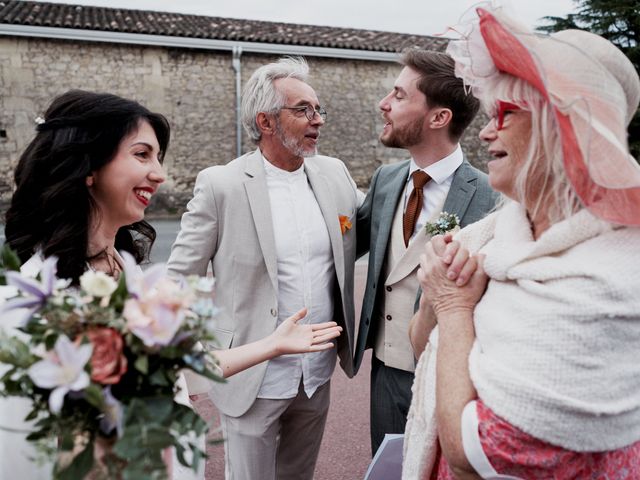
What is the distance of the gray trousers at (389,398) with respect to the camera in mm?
2764

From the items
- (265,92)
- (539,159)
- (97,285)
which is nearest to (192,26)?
(265,92)

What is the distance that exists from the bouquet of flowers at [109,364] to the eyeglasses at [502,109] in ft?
2.92

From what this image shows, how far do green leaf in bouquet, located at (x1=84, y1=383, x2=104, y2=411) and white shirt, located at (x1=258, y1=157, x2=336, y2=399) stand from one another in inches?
74.2

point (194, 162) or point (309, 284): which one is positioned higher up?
point (309, 284)

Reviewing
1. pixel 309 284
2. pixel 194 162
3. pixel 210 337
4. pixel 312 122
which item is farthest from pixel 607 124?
pixel 194 162

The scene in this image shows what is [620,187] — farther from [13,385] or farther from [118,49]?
[118,49]

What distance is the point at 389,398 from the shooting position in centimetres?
283

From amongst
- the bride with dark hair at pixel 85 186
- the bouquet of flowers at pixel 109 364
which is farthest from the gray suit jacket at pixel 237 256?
the bouquet of flowers at pixel 109 364

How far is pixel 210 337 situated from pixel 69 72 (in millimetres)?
16516

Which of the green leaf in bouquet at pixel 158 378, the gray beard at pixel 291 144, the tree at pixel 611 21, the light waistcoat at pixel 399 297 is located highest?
the tree at pixel 611 21

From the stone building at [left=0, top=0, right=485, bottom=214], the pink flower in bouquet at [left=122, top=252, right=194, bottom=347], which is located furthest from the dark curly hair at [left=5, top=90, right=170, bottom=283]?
the stone building at [left=0, top=0, right=485, bottom=214]

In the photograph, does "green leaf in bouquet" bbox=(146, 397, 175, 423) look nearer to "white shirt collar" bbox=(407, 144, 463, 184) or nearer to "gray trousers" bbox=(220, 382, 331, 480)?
"gray trousers" bbox=(220, 382, 331, 480)

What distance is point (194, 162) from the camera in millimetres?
16969

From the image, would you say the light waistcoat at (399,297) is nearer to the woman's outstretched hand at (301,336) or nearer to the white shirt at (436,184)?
the white shirt at (436,184)
